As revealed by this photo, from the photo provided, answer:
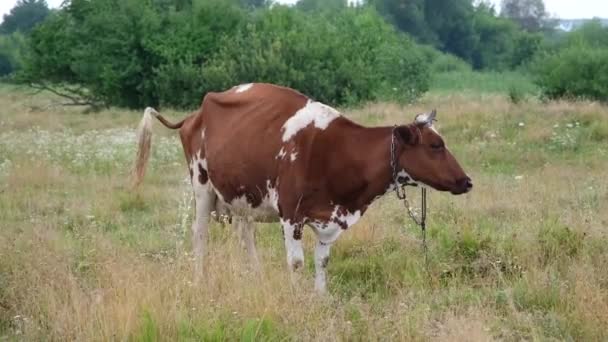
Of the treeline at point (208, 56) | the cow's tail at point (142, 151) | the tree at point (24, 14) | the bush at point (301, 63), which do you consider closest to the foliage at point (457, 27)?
the tree at point (24, 14)

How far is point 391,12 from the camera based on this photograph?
9175cm

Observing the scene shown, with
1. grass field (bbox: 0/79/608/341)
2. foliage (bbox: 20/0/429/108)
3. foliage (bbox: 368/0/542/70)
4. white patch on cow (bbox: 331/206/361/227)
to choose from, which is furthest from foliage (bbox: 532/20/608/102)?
foliage (bbox: 368/0/542/70)

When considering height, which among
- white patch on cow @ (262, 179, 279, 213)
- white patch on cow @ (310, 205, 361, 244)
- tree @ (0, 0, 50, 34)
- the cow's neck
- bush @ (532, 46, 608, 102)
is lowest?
bush @ (532, 46, 608, 102)

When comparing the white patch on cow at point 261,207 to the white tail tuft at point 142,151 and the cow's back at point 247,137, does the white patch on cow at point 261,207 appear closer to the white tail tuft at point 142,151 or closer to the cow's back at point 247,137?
the cow's back at point 247,137

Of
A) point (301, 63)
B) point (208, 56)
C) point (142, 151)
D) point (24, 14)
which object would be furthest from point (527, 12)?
point (142, 151)

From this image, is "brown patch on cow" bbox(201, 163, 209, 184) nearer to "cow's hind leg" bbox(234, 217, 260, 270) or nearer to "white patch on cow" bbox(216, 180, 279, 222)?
"white patch on cow" bbox(216, 180, 279, 222)

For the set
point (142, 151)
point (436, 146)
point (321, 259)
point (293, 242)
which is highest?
point (436, 146)

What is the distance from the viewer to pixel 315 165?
22.0ft

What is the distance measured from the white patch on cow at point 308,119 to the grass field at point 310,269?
3.55 ft

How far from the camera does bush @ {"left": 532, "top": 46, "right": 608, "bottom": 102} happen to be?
27188 millimetres

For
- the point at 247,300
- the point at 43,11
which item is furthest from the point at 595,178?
the point at 43,11

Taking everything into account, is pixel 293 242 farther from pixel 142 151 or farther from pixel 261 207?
pixel 142 151

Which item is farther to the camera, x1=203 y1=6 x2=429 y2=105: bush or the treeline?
the treeline

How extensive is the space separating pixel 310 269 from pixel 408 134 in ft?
5.81
